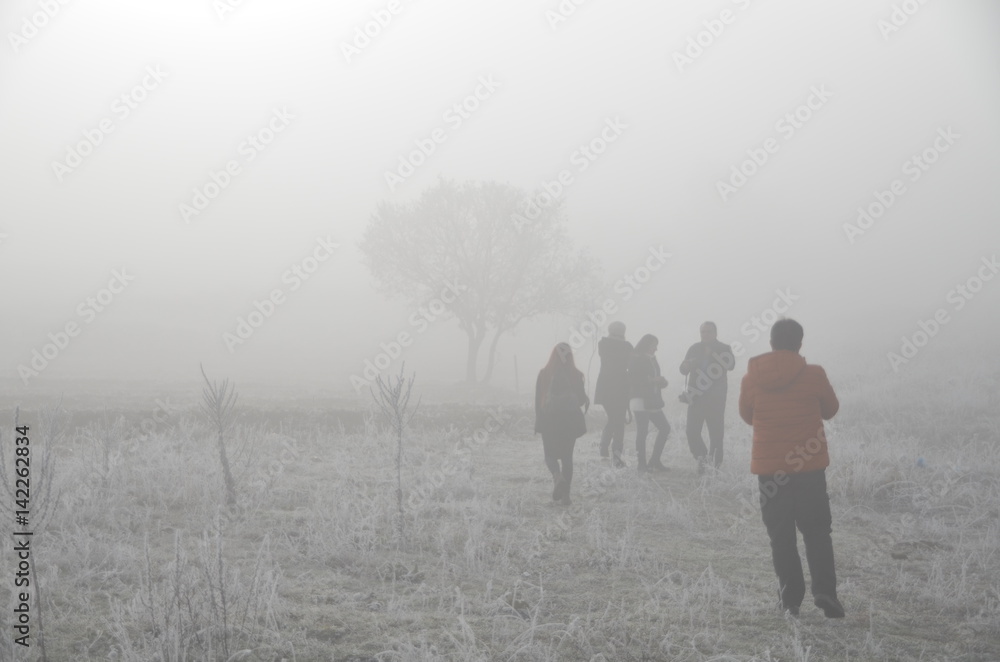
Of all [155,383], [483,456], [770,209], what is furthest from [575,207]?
[483,456]

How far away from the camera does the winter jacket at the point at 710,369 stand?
9531mm

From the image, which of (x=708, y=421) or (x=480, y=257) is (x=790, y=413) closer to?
(x=708, y=421)

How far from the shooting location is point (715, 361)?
952 centimetres

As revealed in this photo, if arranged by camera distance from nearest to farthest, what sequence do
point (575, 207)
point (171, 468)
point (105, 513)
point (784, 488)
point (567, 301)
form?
point (784, 488)
point (105, 513)
point (171, 468)
point (567, 301)
point (575, 207)

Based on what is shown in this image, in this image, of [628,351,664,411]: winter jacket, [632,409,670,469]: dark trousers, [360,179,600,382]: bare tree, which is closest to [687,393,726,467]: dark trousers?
[632,409,670,469]: dark trousers

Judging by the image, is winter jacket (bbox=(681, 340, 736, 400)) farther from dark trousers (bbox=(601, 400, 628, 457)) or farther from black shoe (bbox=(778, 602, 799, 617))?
black shoe (bbox=(778, 602, 799, 617))

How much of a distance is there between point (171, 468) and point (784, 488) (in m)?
7.31

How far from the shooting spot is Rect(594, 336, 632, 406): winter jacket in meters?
9.94

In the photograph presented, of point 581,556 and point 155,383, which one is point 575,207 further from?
point 581,556

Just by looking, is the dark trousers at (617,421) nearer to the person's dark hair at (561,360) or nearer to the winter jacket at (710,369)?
the winter jacket at (710,369)

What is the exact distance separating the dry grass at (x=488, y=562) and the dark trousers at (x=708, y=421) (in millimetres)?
441

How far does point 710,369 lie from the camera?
9.52 meters

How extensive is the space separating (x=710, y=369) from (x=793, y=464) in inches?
189

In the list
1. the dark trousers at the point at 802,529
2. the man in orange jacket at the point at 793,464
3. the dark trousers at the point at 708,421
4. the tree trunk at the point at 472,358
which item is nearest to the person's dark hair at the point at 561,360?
the dark trousers at the point at 708,421
